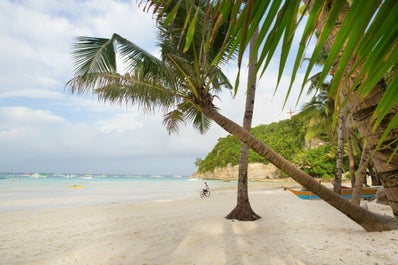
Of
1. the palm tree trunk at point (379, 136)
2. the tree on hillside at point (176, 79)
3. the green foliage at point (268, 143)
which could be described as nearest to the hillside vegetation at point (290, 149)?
the green foliage at point (268, 143)

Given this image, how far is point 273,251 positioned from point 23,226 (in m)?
8.02

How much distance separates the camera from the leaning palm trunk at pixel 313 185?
3619 millimetres

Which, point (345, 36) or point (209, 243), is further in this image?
point (209, 243)

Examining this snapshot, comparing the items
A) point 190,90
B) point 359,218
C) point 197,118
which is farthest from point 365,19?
point 197,118

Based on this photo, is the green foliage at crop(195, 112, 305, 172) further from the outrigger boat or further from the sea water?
the outrigger boat

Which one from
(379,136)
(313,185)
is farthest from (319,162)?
(379,136)

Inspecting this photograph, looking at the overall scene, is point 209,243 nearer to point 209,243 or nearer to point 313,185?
point 209,243

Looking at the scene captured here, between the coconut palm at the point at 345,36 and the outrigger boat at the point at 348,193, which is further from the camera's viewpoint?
the outrigger boat at the point at 348,193

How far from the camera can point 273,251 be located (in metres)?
4.64

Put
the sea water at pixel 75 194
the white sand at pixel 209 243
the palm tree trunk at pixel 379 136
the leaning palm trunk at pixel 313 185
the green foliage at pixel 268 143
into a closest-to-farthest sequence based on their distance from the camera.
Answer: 1. the palm tree trunk at pixel 379 136
2. the leaning palm trunk at pixel 313 185
3. the white sand at pixel 209 243
4. the sea water at pixel 75 194
5. the green foliage at pixel 268 143

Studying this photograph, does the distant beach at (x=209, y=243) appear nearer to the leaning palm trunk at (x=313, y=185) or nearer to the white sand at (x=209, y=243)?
the white sand at (x=209, y=243)

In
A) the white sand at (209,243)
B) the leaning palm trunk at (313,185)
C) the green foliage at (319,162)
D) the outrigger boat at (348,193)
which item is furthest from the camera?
the green foliage at (319,162)

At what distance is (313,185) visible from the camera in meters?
3.64

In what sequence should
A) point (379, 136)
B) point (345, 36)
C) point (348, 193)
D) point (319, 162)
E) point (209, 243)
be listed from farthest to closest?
1. point (319, 162)
2. point (348, 193)
3. point (209, 243)
4. point (379, 136)
5. point (345, 36)
